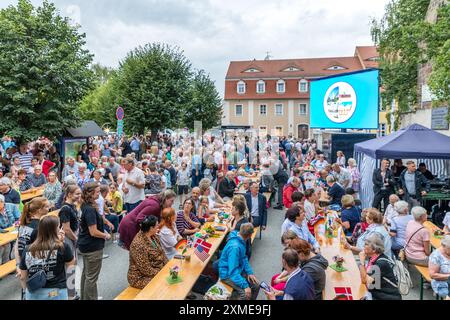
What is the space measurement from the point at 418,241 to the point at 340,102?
39.5 ft

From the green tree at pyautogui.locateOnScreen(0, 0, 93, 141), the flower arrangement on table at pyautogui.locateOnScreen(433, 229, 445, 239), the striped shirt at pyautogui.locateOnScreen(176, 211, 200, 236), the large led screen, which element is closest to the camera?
the flower arrangement on table at pyautogui.locateOnScreen(433, 229, 445, 239)

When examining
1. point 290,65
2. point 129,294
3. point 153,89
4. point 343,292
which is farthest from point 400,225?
point 290,65

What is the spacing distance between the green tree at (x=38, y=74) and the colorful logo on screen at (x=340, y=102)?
34.8 ft

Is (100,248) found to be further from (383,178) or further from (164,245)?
(383,178)

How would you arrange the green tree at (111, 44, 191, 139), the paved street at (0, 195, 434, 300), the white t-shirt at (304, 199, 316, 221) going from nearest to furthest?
the paved street at (0, 195, 434, 300)
the white t-shirt at (304, 199, 316, 221)
the green tree at (111, 44, 191, 139)

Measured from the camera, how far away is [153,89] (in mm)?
23250

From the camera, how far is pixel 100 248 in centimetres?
490

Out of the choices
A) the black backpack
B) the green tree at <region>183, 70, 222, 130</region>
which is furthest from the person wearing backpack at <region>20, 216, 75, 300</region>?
the green tree at <region>183, 70, 222, 130</region>

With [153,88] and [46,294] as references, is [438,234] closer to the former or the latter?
[46,294]

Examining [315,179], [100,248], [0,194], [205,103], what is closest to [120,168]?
[0,194]

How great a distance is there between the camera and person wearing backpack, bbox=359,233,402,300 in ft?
13.2

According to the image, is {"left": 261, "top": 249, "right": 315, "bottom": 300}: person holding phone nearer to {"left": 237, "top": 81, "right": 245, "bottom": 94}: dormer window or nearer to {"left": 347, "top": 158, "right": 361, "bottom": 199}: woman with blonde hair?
{"left": 347, "top": 158, "right": 361, "bottom": 199}: woman with blonde hair

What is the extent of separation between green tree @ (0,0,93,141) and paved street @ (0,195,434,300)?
21.9 feet
